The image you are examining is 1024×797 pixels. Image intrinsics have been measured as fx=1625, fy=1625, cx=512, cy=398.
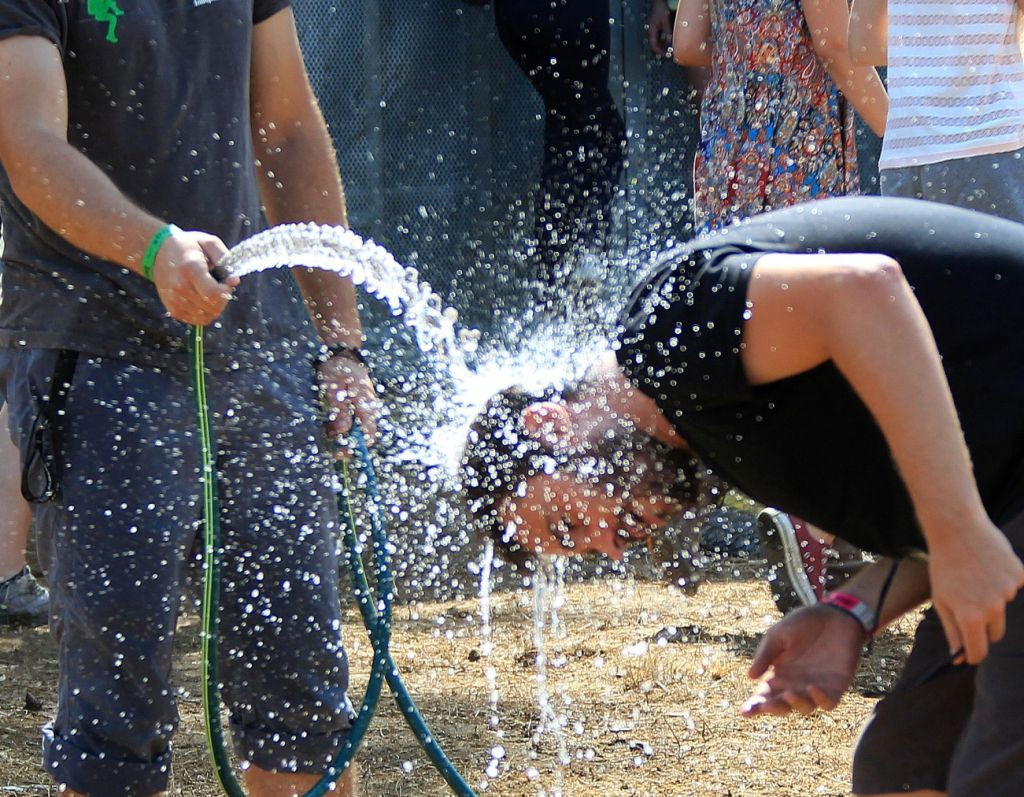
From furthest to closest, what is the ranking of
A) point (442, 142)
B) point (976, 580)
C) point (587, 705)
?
point (442, 142) → point (587, 705) → point (976, 580)

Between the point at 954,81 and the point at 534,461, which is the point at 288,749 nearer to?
the point at 534,461

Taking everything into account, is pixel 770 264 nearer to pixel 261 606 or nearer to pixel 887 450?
pixel 887 450

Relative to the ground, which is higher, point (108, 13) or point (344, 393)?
point (108, 13)

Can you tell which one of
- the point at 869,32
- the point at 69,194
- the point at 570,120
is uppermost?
the point at 570,120

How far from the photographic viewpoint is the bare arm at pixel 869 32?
14.4ft

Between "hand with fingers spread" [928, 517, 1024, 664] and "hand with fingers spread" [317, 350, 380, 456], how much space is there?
1.31m

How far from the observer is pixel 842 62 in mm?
4879

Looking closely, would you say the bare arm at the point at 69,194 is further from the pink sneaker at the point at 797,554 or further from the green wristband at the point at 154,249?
the pink sneaker at the point at 797,554

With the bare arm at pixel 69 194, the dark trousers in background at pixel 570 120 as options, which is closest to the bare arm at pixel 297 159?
the bare arm at pixel 69 194

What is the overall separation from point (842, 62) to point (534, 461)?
2757mm

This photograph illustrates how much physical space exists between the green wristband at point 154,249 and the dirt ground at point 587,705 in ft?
5.46

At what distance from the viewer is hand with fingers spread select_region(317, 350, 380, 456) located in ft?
10.1

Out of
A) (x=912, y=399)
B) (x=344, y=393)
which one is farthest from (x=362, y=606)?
(x=912, y=399)

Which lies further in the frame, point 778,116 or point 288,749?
point 778,116
